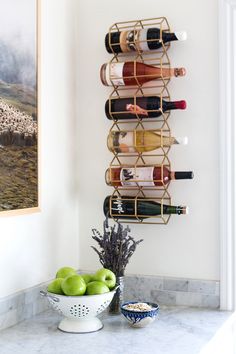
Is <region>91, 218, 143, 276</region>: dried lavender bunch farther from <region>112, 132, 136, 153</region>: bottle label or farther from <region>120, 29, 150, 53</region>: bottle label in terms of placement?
<region>120, 29, 150, 53</region>: bottle label

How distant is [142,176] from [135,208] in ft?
0.40

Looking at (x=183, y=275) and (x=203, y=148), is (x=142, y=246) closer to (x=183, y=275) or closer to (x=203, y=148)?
(x=183, y=275)

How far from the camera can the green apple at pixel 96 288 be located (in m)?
1.58

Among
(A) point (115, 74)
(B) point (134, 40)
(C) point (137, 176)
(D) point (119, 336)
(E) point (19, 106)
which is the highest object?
(B) point (134, 40)

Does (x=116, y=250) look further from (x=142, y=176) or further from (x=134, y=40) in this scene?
(x=134, y=40)

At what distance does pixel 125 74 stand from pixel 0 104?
53cm

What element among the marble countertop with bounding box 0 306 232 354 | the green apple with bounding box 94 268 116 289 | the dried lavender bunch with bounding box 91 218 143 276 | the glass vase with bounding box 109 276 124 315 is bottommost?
the marble countertop with bounding box 0 306 232 354

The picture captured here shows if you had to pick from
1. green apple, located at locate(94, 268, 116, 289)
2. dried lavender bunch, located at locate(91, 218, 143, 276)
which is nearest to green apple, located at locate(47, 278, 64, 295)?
green apple, located at locate(94, 268, 116, 289)

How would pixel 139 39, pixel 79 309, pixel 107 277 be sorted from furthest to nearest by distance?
pixel 139 39 → pixel 107 277 → pixel 79 309

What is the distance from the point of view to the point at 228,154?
186 cm

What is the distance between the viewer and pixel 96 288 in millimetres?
1578

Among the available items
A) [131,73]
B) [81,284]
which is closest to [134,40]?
[131,73]

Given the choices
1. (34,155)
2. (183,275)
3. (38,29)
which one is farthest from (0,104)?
(183,275)

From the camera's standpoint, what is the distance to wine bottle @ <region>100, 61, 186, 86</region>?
1.90 metres
